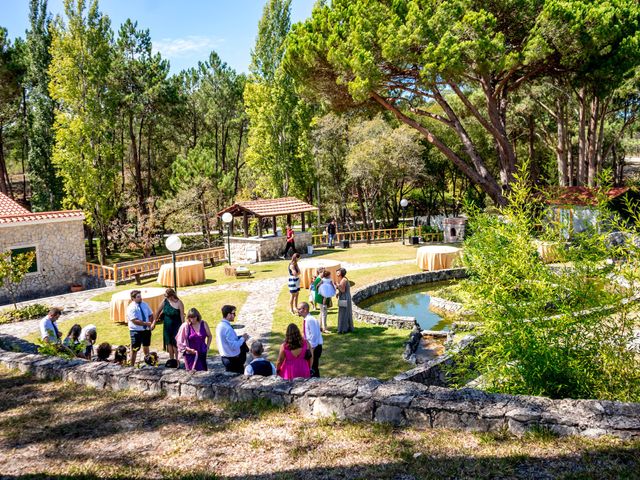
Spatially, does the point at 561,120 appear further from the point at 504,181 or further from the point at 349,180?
the point at 349,180

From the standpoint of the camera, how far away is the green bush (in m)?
14.7

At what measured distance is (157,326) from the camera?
12891mm

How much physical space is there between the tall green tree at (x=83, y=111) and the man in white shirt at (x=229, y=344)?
22.4 meters

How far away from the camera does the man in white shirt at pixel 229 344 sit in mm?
7043

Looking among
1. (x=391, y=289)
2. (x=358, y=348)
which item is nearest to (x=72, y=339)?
(x=358, y=348)

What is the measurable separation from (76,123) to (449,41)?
19.7 metres

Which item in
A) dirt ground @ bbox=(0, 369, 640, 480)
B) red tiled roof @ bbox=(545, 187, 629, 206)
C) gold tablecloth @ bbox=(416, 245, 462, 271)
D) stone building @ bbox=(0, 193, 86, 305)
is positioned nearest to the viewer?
dirt ground @ bbox=(0, 369, 640, 480)

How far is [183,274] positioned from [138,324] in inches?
378

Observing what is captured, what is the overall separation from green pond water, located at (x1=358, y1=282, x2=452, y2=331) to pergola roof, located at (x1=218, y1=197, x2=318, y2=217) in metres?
9.02

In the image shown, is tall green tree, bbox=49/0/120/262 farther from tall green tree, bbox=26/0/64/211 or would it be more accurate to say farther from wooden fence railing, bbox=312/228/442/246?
wooden fence railing, bbox=312/228/442/246

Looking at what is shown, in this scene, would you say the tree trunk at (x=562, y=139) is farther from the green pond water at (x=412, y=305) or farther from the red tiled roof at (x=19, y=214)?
the red tiled roof at (x=19, y=214)

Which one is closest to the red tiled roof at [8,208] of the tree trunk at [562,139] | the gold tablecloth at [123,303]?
the gold tablecloth at [123,303]

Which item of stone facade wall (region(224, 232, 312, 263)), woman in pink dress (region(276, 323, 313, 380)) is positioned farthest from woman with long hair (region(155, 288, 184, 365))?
stone facade wall (region(224, 232, 312, 263))

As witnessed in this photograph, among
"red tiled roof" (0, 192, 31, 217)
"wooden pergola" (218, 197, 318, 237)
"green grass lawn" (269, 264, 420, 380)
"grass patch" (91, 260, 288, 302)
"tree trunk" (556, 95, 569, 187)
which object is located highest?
"tree trunk" (556, 95, 569, 187)
